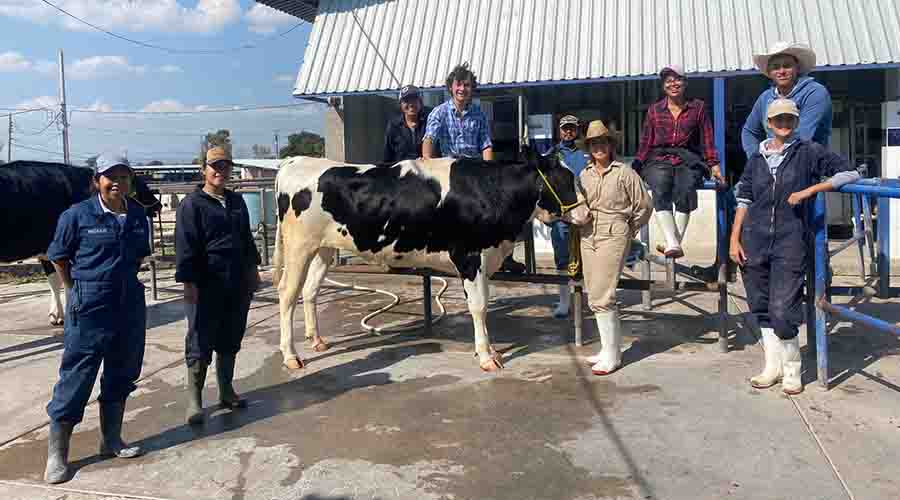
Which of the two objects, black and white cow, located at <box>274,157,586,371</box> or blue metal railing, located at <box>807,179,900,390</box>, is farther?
black and white cow, located at <box>274,157,586,371</box>

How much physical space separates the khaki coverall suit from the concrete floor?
0.68m

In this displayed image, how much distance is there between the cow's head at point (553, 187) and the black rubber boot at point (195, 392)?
2796mm

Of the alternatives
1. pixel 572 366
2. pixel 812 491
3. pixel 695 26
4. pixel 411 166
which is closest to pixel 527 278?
pixel 572 366

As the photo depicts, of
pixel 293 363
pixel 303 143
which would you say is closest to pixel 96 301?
pixel 293 363

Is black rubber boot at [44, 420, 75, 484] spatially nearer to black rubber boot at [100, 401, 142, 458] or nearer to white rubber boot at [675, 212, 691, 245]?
black rubber boot at [100, 401, 142, 458]

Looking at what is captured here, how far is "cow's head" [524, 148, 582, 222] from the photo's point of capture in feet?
18.4

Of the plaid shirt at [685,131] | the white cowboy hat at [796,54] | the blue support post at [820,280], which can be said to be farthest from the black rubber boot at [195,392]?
the white cowboy hat at [796,54]

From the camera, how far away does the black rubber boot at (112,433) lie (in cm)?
406

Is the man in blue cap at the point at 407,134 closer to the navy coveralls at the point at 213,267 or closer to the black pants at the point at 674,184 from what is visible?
the black pants at the point at 674,184

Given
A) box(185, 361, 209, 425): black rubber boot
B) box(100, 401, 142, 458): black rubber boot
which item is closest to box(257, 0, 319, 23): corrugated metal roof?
box(185, 361, 209, 425): black rubber boot

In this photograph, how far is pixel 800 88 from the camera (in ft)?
16.9

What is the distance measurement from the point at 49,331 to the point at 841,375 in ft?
23.6

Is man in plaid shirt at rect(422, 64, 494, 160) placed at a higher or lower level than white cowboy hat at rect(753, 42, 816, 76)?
lower

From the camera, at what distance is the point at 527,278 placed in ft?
A: 20.2
